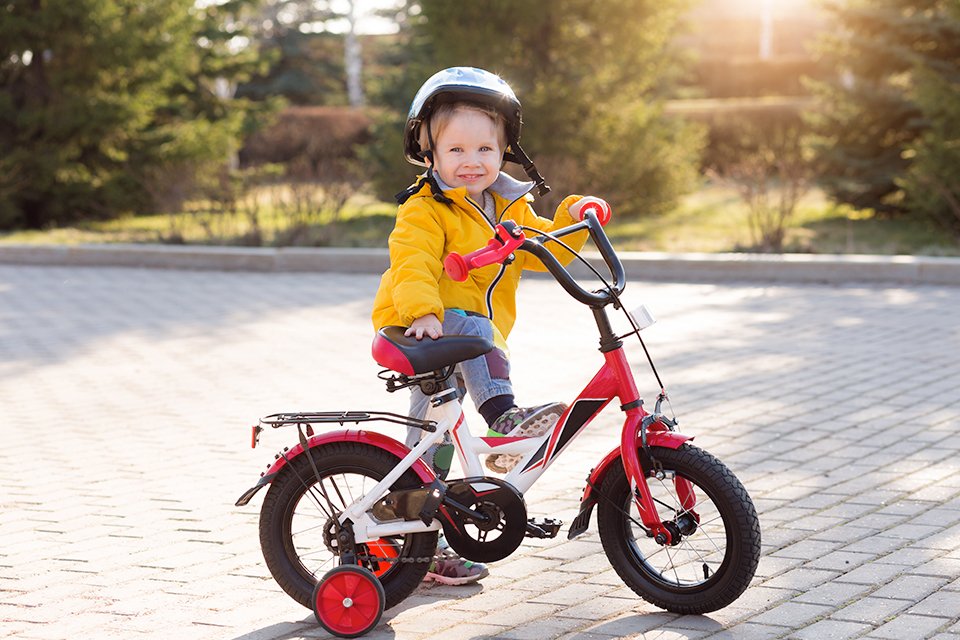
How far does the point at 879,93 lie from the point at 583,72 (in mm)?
3580

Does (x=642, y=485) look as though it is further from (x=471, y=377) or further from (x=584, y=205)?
(x=584, y=205)

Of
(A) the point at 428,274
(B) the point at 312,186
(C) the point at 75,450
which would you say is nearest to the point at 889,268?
(B) the point at 312,186

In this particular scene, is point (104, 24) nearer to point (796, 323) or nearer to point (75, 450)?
point (796, 323)

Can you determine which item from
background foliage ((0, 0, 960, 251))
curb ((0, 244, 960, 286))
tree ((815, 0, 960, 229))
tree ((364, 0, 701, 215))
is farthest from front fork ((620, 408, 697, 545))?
tree ((364, 0, 701, 215))

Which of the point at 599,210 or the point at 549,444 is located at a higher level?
the point at 599,210

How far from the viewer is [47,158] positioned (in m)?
17.5

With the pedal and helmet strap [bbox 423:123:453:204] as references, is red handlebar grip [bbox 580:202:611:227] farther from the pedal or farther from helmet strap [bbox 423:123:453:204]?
the pedal

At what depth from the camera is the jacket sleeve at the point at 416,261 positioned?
3.69 meters

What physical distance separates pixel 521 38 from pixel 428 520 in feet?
46.2

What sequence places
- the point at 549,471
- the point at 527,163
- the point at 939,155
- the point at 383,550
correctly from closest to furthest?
the point at 383,550, the point at 527,163, the point at 549,471, the point at 939,155

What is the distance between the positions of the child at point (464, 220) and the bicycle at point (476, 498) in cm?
11

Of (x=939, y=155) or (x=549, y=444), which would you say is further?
(x=939, y=155)

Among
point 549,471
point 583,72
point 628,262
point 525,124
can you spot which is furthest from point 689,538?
point 583,72

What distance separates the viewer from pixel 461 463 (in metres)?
3.83
